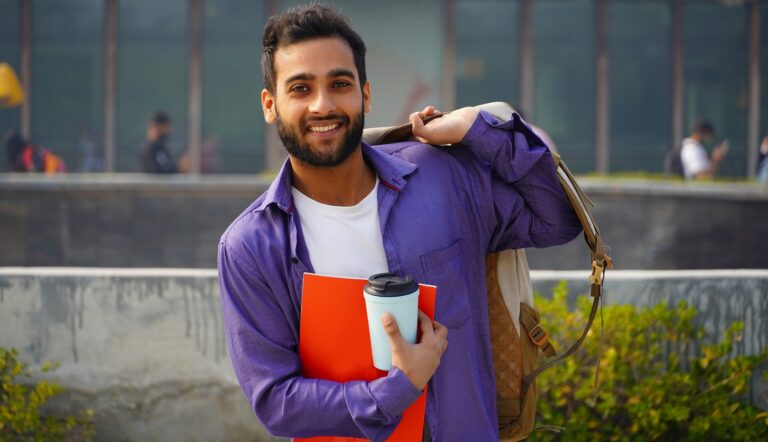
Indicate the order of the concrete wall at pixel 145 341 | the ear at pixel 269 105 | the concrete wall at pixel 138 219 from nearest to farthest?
the ear at pixel 269 105 < the concrete wall at pixel 145 341 < the concrete wall at pixel 138 219

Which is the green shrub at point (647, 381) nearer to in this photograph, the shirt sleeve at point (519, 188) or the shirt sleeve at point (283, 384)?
the shirt sleeve at point (519, 188)

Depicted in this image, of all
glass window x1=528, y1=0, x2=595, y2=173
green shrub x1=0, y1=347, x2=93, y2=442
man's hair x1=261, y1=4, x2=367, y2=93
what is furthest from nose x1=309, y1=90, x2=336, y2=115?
glass window x1=528, y1=0, x2=595, y2=173

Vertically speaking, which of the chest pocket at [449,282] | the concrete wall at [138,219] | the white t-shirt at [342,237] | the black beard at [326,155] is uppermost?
the black beard at [326,155]

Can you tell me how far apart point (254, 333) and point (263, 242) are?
0.22 meters

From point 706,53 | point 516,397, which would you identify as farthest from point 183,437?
→ point 706,53

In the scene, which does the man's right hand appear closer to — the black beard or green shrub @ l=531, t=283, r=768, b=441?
the black beard

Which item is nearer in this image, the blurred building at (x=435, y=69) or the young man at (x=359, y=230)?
the young man at (x=359, y=230)

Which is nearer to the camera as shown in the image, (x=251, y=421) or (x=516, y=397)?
(x=516, y=397)

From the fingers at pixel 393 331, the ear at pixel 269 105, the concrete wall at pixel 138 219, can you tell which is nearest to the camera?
the fingers at pixel 393 331

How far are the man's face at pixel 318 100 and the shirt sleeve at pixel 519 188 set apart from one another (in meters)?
0.35

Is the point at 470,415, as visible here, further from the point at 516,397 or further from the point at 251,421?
the point at 251,421

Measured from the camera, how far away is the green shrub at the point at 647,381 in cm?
421

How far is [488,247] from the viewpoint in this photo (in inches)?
107

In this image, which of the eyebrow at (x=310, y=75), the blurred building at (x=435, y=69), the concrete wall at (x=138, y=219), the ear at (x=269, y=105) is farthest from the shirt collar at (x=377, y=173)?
the blurred building at (x=435, y=69)
